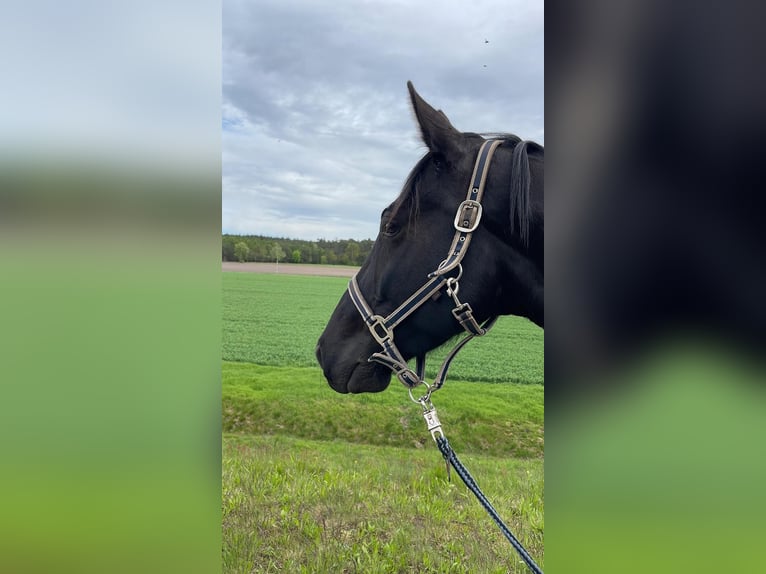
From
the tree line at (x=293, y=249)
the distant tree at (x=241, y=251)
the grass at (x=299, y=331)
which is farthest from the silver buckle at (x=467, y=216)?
the grass at (x=299, y=331)

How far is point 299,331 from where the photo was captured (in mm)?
7250

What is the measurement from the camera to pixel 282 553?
7.77ft

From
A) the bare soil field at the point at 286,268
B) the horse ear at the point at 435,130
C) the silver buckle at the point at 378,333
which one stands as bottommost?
the silver buckle at the point at 378,333

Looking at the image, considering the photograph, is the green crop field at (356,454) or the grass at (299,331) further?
the grass at (299,331)

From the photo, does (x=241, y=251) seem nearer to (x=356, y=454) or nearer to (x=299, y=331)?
(x=299, y=331)

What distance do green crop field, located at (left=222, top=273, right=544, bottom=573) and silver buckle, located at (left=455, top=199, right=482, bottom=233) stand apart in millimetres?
780

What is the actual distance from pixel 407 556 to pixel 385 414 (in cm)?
337

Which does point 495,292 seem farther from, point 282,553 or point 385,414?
point 385,414
